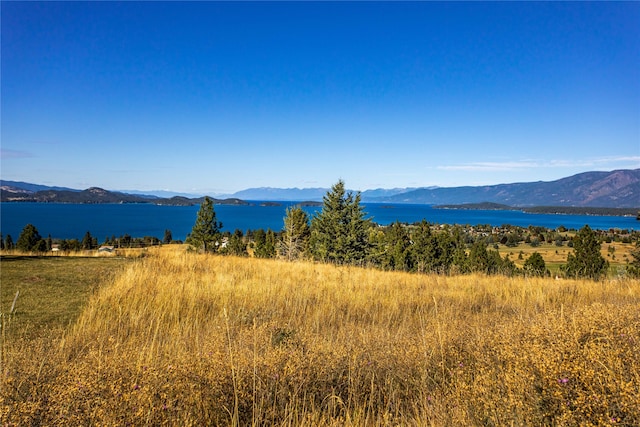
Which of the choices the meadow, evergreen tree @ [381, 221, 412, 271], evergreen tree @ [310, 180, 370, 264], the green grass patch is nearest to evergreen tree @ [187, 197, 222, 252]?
evergreen tree @ [310, 180, 370, 264]

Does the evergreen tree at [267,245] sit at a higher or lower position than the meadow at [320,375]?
lower

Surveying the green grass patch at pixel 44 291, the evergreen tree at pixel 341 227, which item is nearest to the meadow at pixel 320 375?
the green grass patch at pixel 44 291

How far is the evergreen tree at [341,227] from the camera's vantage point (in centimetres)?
3416

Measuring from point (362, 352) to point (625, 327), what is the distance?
7.15 ft

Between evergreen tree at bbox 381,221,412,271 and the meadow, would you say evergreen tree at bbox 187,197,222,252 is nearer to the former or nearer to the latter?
evergreen tree at bbox 381,221,412,271

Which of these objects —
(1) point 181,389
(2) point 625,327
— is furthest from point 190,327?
(2) point 625,327

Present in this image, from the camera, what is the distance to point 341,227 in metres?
34.7

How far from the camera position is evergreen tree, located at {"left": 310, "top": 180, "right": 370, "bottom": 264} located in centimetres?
3416

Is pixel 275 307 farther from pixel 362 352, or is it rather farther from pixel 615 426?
pixel 615 426

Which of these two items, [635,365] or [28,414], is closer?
[28,414]

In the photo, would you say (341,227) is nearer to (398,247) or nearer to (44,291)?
(398,247)

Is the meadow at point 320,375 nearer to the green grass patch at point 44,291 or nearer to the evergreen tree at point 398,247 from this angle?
the green grass patch at point 44,291

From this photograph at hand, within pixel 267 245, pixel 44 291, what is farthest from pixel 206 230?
pixel 44 291

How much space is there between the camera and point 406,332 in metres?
3.85
